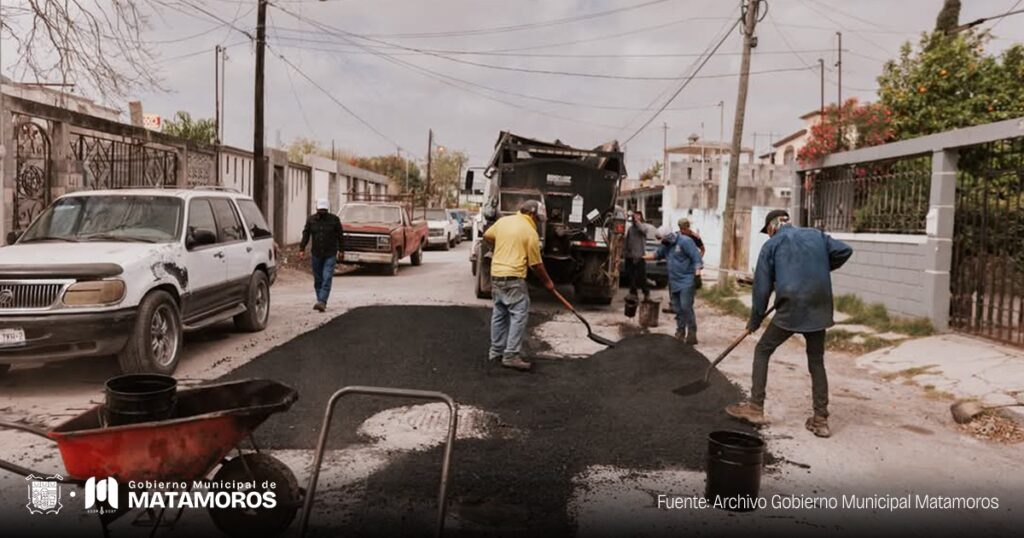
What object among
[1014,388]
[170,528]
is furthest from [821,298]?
[170,528]

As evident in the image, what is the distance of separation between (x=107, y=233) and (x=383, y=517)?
17.8 ft

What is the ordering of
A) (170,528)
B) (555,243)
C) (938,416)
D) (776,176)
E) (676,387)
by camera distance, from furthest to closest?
(776,176), (555,243), (676,387), (938,416), (170,528)

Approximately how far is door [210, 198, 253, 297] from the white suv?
15 millimetres

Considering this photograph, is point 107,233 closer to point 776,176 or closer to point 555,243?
point 555,243

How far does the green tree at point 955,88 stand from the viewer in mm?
15875

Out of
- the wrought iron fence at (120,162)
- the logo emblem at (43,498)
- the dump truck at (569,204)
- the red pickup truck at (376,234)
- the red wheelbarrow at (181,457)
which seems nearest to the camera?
the red wheelbarrow at (181,457)

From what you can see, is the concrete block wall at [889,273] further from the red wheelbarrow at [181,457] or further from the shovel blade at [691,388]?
the red wheelbarrow at [181,457]

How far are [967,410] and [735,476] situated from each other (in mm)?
3482

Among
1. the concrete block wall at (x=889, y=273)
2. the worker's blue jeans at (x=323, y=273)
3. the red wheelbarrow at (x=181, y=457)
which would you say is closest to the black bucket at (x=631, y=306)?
the concrete block wall at (x=889, y=273)

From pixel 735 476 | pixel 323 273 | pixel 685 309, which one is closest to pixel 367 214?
pixel 323 273

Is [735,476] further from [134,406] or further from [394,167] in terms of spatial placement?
[394,167]

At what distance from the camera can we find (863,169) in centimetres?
1244

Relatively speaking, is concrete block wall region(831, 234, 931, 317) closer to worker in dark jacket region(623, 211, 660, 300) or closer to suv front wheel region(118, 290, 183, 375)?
worker in dark jacket region(623, 211, 660, 300)

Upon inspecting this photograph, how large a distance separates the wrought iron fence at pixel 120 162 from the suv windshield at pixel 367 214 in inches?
179
